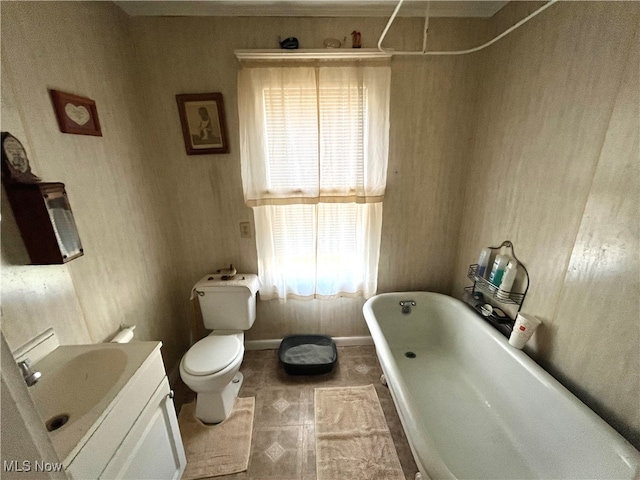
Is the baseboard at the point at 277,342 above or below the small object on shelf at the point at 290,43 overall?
below

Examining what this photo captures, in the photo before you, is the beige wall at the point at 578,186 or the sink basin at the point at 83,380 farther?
the beige wall at the point at 578,186

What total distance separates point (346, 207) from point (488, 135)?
3.54ft

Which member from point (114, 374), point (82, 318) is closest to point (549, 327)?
point (114, 374)

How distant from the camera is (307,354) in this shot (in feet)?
7.04

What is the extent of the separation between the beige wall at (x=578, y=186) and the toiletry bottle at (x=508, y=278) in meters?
0.07

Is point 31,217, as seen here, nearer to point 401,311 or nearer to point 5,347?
point 5,347

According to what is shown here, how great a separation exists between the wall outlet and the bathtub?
42.5 inches

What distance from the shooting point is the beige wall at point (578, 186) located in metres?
1.01

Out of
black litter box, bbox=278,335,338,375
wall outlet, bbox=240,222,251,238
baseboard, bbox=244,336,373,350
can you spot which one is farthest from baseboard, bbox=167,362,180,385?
wall outlet, bbox=240,222,251,238

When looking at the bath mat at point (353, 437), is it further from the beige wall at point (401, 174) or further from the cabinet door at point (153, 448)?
the cabinet door at point (153, 448)

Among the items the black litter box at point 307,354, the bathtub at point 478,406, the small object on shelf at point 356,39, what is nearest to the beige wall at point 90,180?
the black litter box at point 307,354

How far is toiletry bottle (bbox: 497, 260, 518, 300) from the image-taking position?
61.0 inches

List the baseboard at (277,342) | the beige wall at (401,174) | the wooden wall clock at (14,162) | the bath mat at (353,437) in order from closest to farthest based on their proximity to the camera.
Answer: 1. the wooden wall clock at (14,162)
2. the beige wall at (401,174)
3. the bath mat at (353,437)
4. the baseboard at (277,342)

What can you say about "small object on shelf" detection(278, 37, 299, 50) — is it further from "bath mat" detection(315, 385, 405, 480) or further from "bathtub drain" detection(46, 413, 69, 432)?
"bath mat" detection(315, 385, 405, 480)
